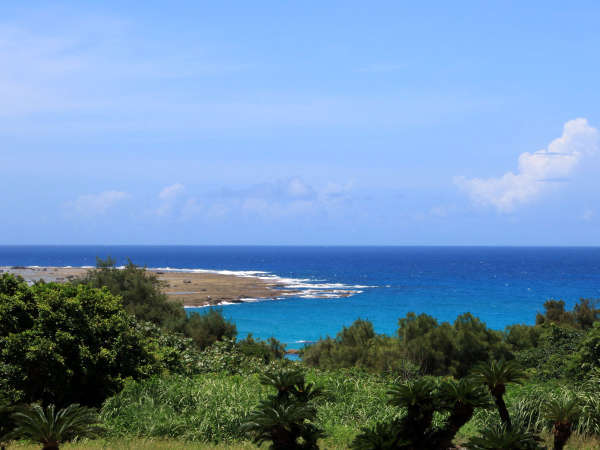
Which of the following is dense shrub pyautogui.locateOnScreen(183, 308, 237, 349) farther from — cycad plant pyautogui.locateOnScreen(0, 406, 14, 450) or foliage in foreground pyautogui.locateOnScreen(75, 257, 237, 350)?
cycad plant pyautogui.locateOnScreen(0, 406, 14, 450)

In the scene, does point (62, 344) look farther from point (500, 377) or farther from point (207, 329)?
point (207, 329)

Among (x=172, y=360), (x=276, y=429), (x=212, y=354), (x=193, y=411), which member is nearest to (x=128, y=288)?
(x=212, y=354)

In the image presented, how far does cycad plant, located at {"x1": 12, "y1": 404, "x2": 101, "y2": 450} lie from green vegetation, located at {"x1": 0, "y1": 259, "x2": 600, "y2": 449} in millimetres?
17

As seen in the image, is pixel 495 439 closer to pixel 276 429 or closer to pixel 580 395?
pixel 276 429

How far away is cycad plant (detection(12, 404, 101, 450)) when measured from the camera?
624 cm

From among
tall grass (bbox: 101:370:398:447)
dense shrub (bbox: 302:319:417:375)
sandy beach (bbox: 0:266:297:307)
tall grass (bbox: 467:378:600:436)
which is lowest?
sandy beach (bbox: 0:266:297:307)

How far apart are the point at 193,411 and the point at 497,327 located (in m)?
48.0

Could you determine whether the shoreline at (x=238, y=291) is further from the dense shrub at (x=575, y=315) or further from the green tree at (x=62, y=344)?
the green tree at (x=62, y=344)

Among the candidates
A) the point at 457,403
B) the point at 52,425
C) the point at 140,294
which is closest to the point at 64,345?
the point at 52,425

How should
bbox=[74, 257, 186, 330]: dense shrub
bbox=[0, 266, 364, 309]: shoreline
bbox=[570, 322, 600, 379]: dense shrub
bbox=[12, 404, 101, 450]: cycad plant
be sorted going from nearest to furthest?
bbox=[12, 404, 101, 450]: cycad plant < bbox=[570, 322, 600, 379]: dense shrub < bbox=[74, 257, 186, 330]: dense shrub < bbox=[0, 266, 364, 309]: shoreline

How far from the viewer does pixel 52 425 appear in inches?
250

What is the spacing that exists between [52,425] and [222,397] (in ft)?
20.4

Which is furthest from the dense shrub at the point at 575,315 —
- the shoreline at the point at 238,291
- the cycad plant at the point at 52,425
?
the shoreline at the point at 238,291

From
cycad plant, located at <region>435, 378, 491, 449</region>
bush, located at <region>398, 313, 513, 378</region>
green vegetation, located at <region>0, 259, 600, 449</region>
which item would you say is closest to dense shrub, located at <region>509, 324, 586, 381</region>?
green vegetation, located at <region>0, 259, 600, 449</region>
